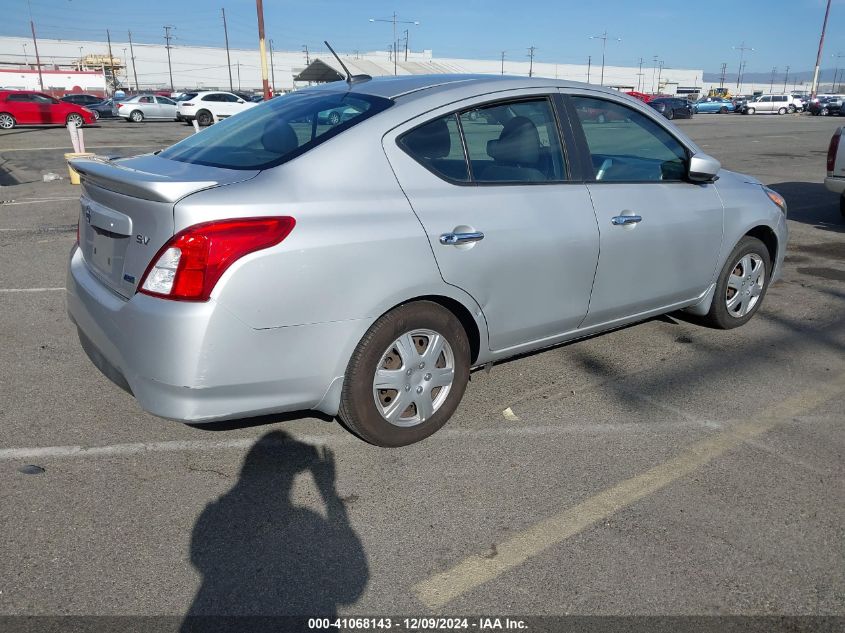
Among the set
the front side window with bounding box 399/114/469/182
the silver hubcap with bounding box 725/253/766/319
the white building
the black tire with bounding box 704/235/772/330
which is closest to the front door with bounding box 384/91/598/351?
the front side window with bounding box 399/114/469/182

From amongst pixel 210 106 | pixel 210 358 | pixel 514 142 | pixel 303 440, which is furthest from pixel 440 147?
pixel 210 106

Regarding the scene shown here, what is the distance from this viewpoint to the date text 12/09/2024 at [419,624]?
7.73 feet

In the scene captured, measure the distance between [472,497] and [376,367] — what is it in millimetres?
707

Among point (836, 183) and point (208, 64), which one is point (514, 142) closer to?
point (836, 183)

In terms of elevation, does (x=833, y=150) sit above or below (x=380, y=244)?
below

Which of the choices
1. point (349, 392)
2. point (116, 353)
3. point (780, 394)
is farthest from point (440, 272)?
point (780, 394)

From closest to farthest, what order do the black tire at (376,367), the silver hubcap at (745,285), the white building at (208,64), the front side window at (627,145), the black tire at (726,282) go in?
the black tire at (376,367), the front side window at (627,145), the black tire at (726,282), the silver hubcap at (745,285), the white building at (208,64)

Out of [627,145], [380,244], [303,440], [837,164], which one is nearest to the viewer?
[380,244]

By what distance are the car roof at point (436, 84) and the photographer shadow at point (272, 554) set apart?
1836 mm

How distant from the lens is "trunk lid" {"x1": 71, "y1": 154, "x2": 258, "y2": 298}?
2.83 m

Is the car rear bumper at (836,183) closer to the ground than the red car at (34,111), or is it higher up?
higher up

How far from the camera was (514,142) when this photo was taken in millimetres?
3785

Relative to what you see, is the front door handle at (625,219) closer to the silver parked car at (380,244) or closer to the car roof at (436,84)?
the silver parked car at (380,244)

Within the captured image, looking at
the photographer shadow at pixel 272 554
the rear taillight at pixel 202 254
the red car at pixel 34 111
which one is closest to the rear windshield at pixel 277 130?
the rear taillight at pixel 202 254
